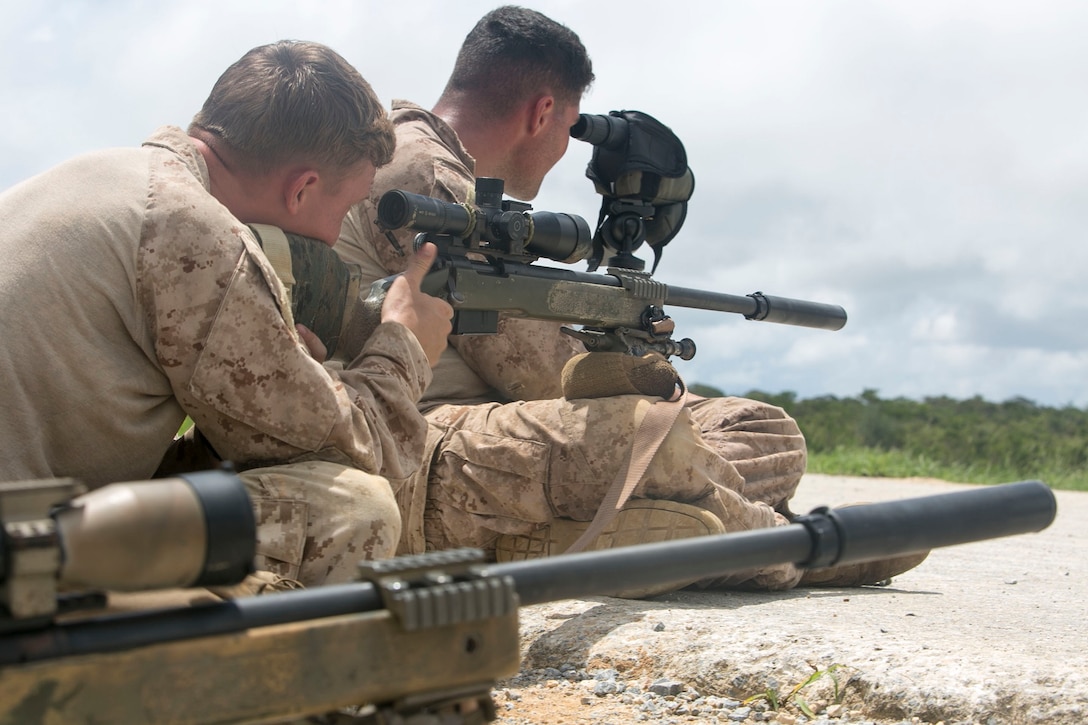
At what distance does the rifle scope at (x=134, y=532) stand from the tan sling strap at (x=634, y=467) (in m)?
2.44

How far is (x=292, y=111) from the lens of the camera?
3.10m

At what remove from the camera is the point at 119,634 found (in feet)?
4.93

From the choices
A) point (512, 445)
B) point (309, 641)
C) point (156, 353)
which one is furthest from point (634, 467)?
point (309, 641)

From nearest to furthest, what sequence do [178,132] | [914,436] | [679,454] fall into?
[178,132]
[679,454]
[914,436]

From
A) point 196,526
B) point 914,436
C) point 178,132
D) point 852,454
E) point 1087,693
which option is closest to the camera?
point 196,526

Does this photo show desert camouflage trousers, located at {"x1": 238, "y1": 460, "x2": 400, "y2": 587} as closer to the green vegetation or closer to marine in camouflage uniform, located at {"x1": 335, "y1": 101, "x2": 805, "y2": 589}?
marine in camouflage uniform, located at {"x1": 335, "y1": 101, "x2": 805, "y2": 589}

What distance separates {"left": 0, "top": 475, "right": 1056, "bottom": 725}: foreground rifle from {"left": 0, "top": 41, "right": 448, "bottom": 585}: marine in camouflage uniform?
1102 millimetres

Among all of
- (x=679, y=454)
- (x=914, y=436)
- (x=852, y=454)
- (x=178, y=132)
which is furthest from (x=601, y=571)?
(x=914, y=436)

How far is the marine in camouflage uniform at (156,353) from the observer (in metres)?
2.58

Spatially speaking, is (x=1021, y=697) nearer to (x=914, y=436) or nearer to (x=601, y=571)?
(x=601, y=571)

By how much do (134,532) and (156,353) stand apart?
4.14 feet

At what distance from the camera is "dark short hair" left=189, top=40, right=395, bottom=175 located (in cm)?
309

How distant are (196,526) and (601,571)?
630 mm

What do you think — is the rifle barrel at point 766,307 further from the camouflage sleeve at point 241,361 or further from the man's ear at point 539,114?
the camouflage sleeve at point 241,361
